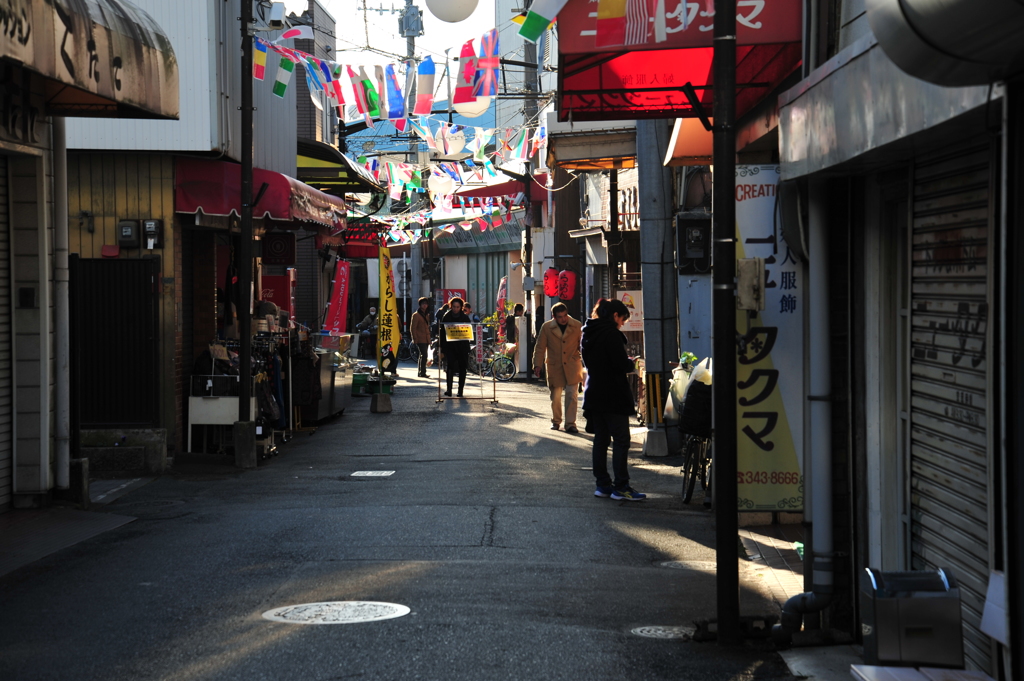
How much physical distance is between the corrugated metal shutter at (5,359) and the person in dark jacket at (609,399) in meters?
5.35

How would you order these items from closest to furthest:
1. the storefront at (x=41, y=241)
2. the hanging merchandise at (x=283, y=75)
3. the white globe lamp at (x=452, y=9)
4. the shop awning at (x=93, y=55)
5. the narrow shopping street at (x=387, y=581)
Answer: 1. the narrow shopping street at (x=387, y=581)
2. the shop awning at (x=93, y=55)
3. the storefront at (x=41, y=241)
4. the white globe lamp at (x=452, y=9)
5. the hanging merchandise at (x=283, y=75)

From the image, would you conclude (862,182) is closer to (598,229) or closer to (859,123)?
(859,123)

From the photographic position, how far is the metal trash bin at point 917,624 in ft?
15.2

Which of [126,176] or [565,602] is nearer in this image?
[565,602]

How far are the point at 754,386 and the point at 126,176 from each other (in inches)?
383

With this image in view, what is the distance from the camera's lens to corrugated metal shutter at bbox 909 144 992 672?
15.8ft

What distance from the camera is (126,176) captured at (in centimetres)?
1402

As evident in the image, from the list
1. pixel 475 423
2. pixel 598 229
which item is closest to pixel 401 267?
pixel 598 229

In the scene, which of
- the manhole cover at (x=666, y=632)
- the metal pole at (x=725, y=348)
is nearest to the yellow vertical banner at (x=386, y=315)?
the manhole cover at (x=666, y=632)

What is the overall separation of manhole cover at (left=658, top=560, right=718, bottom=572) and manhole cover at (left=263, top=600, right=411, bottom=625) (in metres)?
2.57

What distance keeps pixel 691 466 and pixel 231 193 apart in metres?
6.83

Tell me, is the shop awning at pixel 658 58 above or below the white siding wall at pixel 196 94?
below

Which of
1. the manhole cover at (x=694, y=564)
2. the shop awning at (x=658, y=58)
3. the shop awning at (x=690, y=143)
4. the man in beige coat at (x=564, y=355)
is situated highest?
the shop awning at (x=658, y=58)

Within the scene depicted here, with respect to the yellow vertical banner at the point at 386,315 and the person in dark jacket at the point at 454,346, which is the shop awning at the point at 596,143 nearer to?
the person in dark jacket at the point at 454,346
